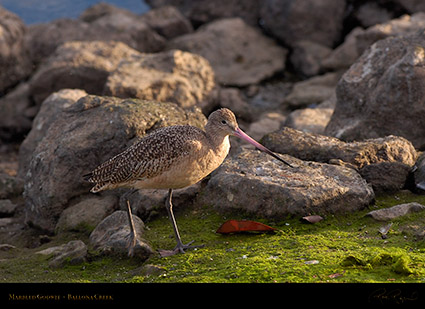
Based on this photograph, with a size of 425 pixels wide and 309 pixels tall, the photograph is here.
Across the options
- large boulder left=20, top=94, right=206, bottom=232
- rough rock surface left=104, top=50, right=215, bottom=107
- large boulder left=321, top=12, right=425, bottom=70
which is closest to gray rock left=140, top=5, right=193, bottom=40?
large boulder left=321, top=12, right=425, bottom=70

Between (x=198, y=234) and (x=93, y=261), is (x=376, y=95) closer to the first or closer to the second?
(x=198, y=234)

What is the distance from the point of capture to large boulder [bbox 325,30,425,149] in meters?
9.62

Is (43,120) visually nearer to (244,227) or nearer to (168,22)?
(244,227)

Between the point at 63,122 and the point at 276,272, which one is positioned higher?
the point at 276,272

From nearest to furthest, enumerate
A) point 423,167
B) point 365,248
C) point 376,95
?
point 365,248, point 423,167, point 376,95

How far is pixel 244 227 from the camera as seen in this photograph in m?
7.43

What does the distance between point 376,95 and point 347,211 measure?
2.90m

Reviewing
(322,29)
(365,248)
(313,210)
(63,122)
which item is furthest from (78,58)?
(365,248)

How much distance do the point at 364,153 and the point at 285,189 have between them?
5.29 feet

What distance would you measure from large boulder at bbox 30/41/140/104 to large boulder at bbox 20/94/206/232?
4551mm

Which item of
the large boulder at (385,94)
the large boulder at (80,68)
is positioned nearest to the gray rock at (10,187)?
the large boulder at (80,68)

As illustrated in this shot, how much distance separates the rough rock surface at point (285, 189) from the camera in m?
7.64

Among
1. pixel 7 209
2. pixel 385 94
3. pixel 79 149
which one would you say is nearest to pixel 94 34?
pixel 7 209

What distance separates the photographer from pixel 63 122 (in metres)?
9.77
